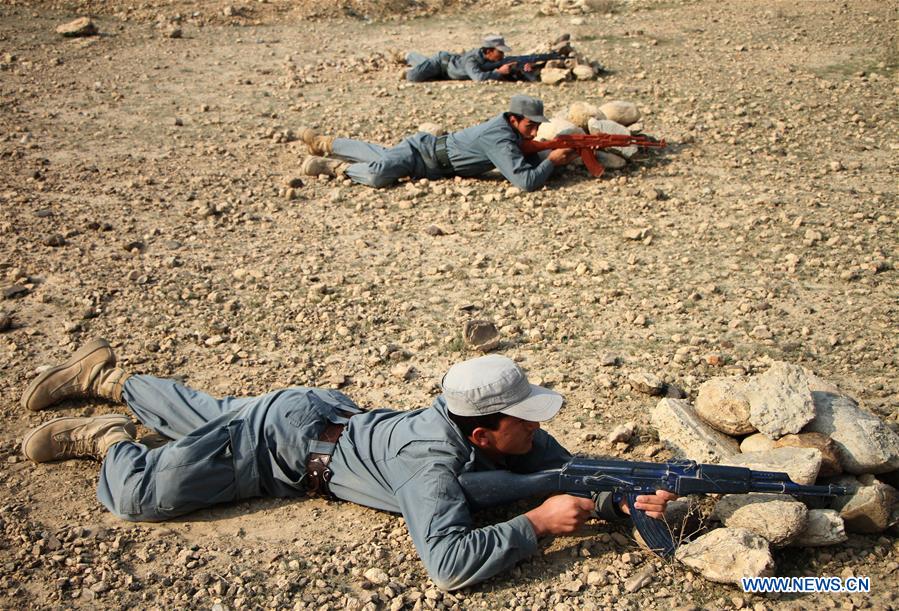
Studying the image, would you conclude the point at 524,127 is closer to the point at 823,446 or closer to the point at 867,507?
the point at 823,446

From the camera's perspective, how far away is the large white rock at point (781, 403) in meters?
3.80

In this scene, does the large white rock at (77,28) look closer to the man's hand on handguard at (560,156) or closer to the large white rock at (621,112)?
the large white rock at (621,112)

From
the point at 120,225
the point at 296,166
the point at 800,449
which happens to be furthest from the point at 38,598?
the point at 296,166

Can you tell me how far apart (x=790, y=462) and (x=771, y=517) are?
0.31 m

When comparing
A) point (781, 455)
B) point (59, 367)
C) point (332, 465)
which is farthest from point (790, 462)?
point (59, 367)

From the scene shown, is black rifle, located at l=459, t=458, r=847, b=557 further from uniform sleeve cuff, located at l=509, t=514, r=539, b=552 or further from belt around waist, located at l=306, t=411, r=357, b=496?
belt around waist, located at l=306, t=411, r=357, b=496

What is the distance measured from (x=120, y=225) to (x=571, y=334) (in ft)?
12.6

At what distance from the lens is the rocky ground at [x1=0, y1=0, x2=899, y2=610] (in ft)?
11.5

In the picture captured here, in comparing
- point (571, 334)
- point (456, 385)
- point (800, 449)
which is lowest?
point (571, 334)

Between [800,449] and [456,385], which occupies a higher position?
[456,385]

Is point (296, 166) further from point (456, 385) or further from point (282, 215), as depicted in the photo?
point (456, 385)

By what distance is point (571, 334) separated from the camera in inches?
211

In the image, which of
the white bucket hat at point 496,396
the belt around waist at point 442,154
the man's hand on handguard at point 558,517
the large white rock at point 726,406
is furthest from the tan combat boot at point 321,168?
the man's hand on handguard at point 558,517

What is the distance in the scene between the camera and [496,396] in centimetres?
334
